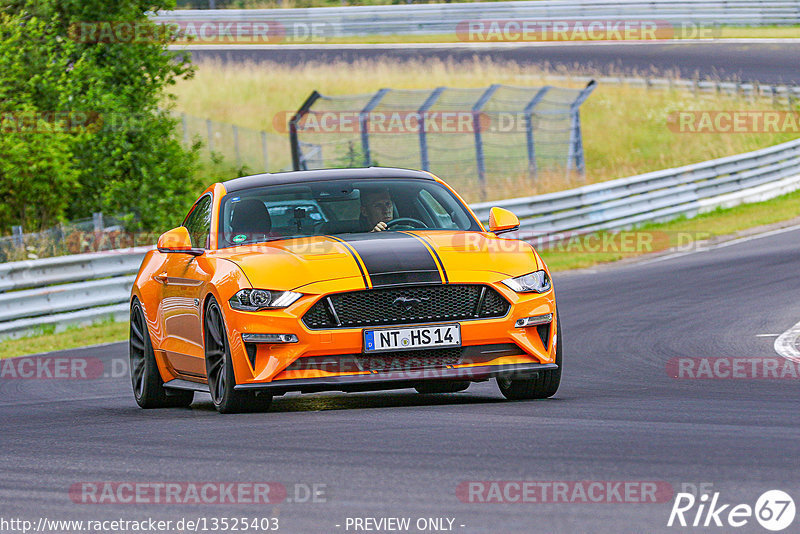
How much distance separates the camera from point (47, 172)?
813 inches

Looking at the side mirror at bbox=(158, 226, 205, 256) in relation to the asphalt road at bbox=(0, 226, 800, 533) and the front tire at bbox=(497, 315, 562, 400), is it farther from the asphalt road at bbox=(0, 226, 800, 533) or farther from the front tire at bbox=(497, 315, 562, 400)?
the front tire at bbox=(497, 315, 562, 400)

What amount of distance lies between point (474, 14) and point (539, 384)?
108ft

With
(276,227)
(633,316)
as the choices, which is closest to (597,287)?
(633,316)

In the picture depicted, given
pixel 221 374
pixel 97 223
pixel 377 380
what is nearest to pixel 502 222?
pixel 377 380

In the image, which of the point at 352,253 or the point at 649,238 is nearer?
the point at 352,253

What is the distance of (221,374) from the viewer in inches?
314

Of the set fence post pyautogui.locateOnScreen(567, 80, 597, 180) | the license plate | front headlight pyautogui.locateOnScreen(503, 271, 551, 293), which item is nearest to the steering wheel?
front headlight pyautogui.locateOnScreen(503, 271, 551, 293)

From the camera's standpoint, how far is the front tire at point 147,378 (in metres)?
9.44

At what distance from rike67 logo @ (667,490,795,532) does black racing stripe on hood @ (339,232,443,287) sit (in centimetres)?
292

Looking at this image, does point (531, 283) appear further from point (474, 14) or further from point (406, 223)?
point (474, 14)

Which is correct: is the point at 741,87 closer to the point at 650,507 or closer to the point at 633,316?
the point at 633,316

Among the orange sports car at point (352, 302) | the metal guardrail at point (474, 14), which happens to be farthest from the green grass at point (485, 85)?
the orange sports car at point (352, 302)

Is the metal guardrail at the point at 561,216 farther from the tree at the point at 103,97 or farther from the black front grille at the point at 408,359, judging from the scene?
the black front grille at the point at 408,359

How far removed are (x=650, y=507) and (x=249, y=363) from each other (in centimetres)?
327
